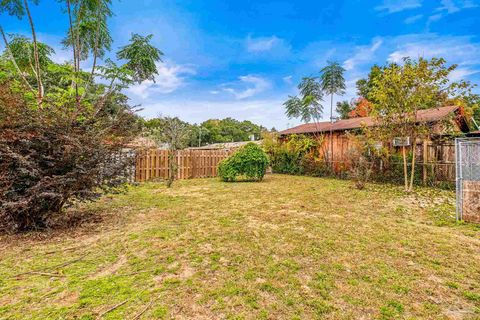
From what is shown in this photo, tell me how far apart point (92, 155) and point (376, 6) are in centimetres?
1129

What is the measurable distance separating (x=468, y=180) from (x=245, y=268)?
4.96 metres

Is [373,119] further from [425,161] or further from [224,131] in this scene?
[224,131]

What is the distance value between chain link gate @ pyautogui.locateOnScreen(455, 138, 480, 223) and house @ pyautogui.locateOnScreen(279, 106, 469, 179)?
4.58 meters

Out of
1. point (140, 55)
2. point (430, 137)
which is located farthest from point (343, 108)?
point (140, 55)

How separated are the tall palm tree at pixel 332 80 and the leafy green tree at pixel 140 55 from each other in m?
9.65

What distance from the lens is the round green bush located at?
1111cm

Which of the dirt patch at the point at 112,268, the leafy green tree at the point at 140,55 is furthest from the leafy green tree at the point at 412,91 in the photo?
the dirt patch at the point at 112,268

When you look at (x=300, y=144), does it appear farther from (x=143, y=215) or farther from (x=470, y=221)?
(x=143, y=215)

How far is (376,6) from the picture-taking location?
9.48 m

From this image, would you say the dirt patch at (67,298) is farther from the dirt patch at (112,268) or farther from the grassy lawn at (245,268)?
the dirt patch at (112,268)

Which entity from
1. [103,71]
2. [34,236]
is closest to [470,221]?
[34,236]

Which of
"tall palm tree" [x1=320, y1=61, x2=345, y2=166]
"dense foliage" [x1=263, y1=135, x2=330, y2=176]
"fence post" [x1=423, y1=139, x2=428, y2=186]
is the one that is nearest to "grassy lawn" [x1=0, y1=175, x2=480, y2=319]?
"fence post" [x1=423, y1=139, x2=428, y2=186]

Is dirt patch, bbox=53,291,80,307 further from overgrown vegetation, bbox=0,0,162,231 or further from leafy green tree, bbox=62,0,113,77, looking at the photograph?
leafy green tree, bbox=62,0,113,77

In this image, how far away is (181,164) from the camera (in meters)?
12.6
